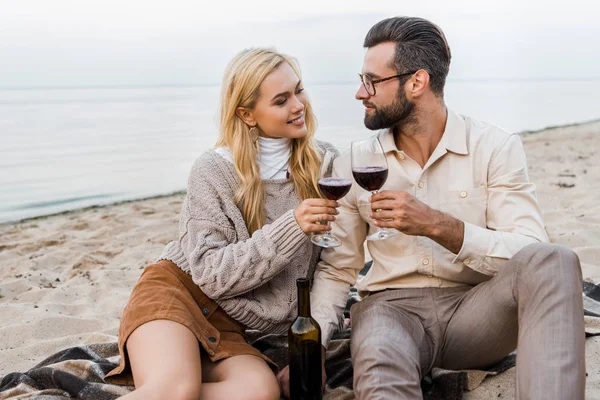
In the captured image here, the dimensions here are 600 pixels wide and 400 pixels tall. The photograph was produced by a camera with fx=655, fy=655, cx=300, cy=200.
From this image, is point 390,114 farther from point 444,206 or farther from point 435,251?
point 435,251

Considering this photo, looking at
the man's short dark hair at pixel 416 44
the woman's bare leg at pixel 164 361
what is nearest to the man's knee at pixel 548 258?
the man's short dark hair at pixel 416 44

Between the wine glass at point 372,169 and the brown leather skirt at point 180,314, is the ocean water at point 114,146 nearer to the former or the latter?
the brown leather skirt at point 180,314

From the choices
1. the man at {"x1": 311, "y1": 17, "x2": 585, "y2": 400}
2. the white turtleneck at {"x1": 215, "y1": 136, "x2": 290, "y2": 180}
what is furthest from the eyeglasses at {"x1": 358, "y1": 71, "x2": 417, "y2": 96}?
the white turtleneck at {"x1": 215, "y1": 136, "x2": 290, "y2": 180}

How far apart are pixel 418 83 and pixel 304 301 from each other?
1.31 meters

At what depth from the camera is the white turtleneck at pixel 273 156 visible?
347 cm

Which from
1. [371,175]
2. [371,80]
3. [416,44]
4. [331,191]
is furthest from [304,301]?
[416,44]

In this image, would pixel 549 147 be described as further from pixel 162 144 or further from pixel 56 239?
pixel 56 239

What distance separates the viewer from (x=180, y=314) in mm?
3014

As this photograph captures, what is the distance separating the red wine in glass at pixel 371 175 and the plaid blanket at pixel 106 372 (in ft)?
3.22

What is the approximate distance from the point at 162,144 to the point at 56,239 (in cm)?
838

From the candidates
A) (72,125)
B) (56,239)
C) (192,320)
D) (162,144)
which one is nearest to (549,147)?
(162,144)

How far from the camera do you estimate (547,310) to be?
2414 millimetres

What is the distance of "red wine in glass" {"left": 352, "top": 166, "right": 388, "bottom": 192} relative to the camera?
8.74 feet

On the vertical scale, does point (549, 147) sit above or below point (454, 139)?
below
